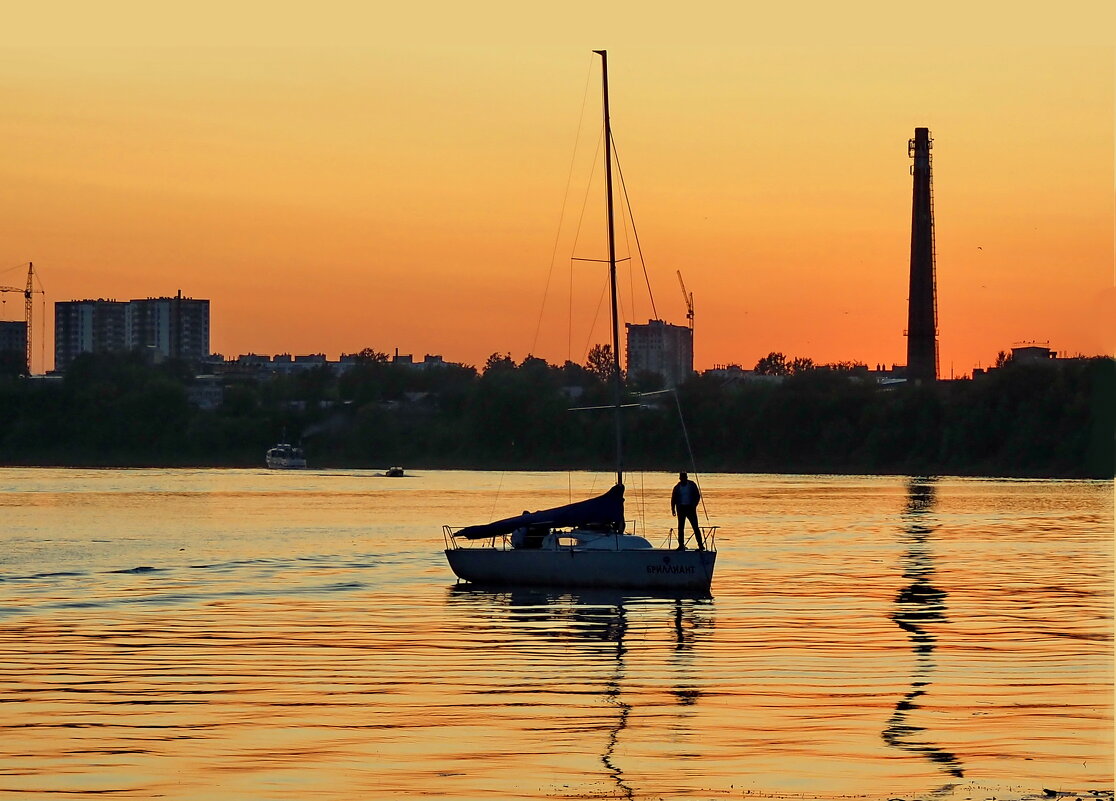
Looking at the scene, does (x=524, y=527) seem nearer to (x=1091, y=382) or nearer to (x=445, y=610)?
(x=445, y=610)

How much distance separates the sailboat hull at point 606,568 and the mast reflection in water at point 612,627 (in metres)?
0.32

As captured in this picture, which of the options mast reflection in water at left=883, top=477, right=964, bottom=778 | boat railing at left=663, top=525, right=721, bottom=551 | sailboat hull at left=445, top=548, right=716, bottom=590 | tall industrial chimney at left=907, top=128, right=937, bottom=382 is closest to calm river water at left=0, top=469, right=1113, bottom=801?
mast reflection in water at left=883, top=477, right=964, bottom=778

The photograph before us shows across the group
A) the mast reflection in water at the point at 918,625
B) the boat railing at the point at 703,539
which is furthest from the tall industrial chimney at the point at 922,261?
the boat railing at the point at 703,539

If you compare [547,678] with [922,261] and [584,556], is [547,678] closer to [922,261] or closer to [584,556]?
[584,556]

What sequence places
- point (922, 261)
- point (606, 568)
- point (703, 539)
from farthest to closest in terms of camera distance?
point (922, 261) < point (703, 539) < point (606, 568)

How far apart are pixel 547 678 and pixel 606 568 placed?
17.4m

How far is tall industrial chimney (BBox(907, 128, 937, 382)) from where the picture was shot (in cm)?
17312

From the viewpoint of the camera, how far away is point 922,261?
17312 centimetres

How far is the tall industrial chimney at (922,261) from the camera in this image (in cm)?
17312

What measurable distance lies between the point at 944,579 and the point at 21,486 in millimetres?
115213

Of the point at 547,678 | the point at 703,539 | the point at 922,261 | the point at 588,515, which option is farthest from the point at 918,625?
the point at 922,261

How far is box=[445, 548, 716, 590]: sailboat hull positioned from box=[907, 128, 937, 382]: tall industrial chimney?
5042 inches

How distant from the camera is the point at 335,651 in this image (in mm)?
36438

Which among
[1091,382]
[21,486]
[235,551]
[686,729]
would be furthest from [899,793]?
[1091,382]
